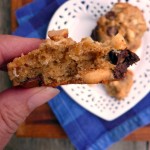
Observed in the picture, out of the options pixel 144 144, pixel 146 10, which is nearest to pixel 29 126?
pixel 144 144

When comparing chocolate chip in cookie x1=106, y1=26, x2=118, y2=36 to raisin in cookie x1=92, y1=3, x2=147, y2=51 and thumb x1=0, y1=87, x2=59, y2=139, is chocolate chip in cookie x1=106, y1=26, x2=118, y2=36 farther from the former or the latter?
thumb x1=0, y1=87, x2=59, y2=139

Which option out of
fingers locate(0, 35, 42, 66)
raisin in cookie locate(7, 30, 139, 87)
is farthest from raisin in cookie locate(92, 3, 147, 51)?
raisin in cookie locate(7, 30, 139, 87)

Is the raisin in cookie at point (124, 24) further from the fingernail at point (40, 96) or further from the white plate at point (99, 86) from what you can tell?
the fingernail at point (40, 96)

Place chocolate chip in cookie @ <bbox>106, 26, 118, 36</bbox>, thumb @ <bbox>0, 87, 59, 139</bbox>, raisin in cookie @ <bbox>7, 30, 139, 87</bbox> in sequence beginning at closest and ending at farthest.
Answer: raisin in cookie @ <bbox>7, 30, 139, 87</bbox> < thumb @ <bbox>0, 87, 59, 139</bbox> < chocolate chip in cookie @ <bbox>106, 26, 118, 36</bbox>

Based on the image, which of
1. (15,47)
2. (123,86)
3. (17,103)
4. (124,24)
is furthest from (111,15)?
(17,103)

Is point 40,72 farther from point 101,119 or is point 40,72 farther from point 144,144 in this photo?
point 144,144

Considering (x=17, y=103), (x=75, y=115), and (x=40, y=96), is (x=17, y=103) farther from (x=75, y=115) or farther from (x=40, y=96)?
(x=75, y=115)
